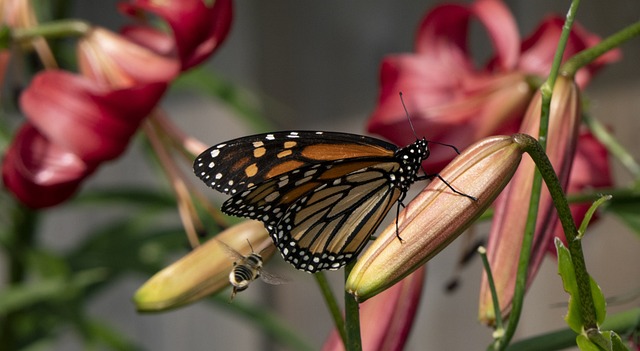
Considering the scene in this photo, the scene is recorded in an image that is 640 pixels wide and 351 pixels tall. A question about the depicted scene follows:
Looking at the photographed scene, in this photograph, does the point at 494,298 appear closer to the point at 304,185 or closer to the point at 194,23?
the point at 304,185

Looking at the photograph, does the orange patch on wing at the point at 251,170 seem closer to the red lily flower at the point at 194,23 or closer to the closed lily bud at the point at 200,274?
the closed lily bud at the point at 200,274

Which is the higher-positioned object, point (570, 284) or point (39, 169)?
point (570, 284)

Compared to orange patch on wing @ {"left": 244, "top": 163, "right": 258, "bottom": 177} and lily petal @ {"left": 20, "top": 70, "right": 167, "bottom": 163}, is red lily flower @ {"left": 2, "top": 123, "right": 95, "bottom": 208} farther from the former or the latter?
orange patch on wing @ {"left": 244, "top": 163, "right": 258, "bottom": 177}

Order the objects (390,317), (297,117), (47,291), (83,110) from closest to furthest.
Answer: (390,317)
(83,110)
(47,291)
(297,117)

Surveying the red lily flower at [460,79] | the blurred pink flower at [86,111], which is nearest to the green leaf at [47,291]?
the blurred pink flower at [86,111]

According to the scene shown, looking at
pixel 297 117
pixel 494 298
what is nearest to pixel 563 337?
pixel 494 298

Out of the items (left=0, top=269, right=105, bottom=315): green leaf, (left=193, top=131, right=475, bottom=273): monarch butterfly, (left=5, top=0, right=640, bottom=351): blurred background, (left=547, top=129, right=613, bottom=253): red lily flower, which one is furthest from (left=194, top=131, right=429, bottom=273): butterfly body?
(left=5, top=0, right=640, bottom=351): blurred background
